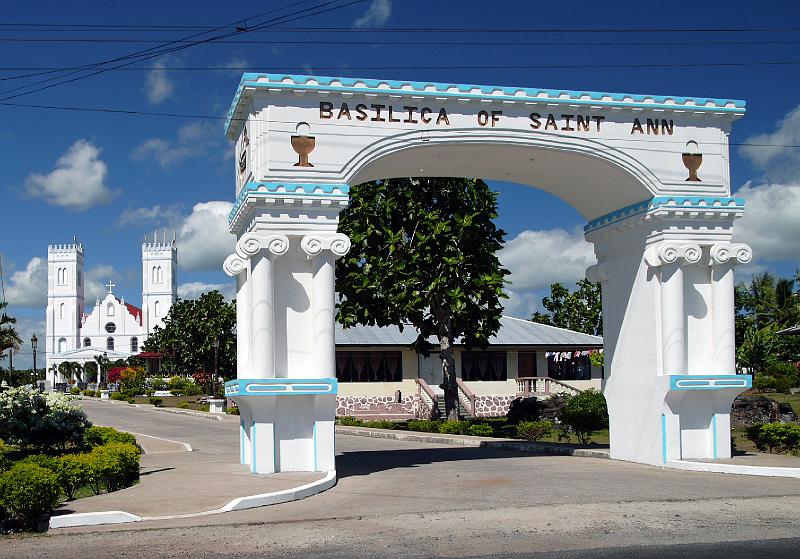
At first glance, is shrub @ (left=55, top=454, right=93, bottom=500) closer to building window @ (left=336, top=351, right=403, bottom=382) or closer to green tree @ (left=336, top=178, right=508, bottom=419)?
green tree @ (left=336, top=178, right=508, bottom=419)

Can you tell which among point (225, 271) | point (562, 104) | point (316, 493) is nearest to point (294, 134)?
point (225, 271)

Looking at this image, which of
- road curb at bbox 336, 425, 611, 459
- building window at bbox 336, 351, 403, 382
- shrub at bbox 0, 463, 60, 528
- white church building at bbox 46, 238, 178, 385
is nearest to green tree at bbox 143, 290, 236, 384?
building window at bbox 336, 351, 403, 382

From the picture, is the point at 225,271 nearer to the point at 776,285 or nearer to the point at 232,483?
the point at 232,483

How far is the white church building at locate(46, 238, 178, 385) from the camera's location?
150m

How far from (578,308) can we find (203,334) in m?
23.9

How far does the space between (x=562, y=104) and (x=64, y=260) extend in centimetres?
15075

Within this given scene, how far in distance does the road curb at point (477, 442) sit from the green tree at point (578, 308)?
29639 mm

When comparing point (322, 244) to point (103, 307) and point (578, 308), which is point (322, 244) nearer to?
point (578, 308)

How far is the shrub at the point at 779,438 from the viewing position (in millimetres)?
17359

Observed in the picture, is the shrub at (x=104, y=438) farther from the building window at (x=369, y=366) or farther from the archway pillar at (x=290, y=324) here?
the building window at (x=369, y=366)

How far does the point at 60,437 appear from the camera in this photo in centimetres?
1591

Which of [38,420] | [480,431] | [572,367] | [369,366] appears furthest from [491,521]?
[572,367]

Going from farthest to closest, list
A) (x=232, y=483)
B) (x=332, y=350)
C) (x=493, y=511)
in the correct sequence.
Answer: (x=332, y=350) < (x=232, y=483) < (x=493, y=511)

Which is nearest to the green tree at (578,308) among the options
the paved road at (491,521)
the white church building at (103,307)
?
the paved road at (491,521)
